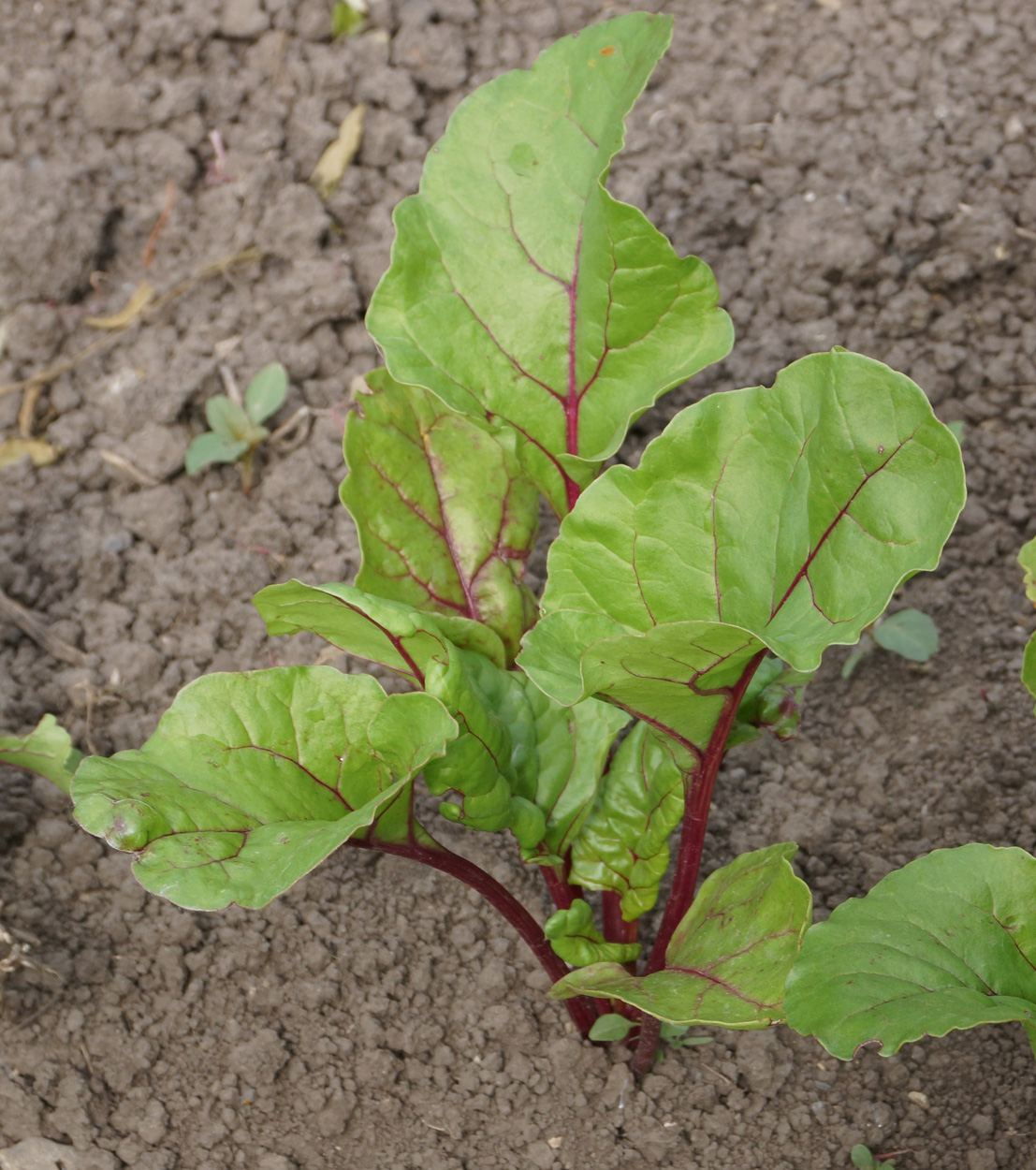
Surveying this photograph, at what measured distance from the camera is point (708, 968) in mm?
1542

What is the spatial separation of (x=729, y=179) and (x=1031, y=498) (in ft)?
3.10

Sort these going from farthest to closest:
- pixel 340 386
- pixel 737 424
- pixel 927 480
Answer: pixel 340 386
pixel 737 424
pixel 927 480

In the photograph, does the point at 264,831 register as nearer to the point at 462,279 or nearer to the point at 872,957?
the point at 872,957

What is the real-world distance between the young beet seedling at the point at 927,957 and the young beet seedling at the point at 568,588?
8 cm

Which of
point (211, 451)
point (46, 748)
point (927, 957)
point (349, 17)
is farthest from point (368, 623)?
point (349, 17)

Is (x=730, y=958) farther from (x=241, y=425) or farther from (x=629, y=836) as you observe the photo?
(x=241, y=425)

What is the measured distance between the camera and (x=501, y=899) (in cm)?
170

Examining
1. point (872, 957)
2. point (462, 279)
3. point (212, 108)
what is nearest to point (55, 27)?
point (212, 108)

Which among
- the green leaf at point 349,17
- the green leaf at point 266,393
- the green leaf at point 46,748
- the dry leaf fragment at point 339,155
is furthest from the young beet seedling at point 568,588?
the green leaf at point 349,17

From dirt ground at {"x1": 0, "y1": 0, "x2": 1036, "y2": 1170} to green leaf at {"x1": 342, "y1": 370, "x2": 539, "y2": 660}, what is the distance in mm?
489

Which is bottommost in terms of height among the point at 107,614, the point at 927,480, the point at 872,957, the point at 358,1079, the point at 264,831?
the point at 358,1079

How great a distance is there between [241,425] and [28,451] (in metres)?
0.51

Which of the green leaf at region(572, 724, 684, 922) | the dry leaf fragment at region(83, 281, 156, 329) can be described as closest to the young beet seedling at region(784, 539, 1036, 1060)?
the green leaf at region(572, 724, 684, 922)

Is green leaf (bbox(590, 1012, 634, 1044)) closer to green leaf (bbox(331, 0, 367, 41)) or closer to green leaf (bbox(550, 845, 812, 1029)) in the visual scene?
green leaf (bbox(550, 845, 812, 1029))
